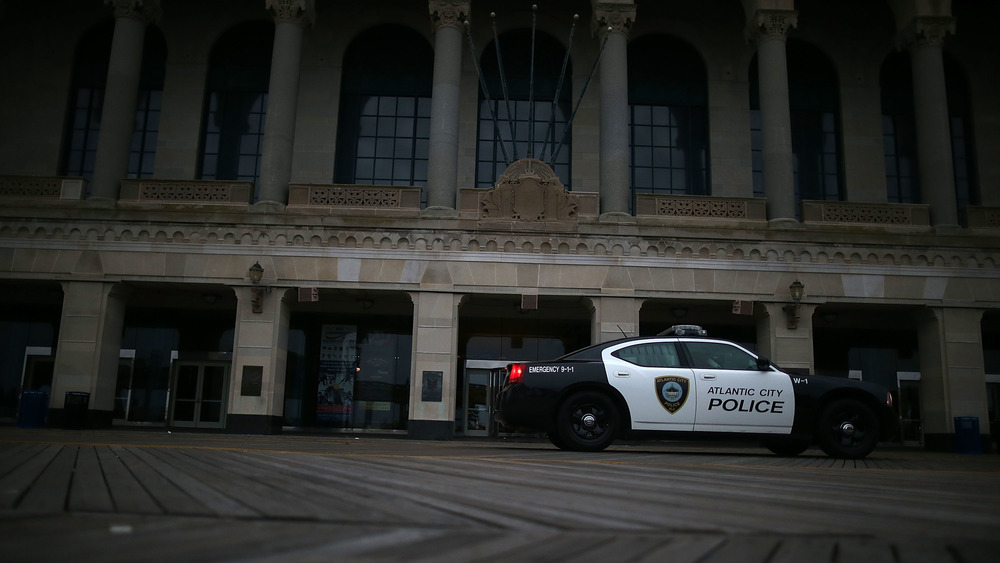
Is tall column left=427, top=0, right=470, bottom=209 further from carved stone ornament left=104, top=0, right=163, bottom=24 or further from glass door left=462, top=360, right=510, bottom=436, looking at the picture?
carved stone ornament left=104, top=0, right=163, bottom=24

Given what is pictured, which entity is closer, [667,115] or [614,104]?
[614,104]

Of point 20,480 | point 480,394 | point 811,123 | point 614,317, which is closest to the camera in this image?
point 20,480

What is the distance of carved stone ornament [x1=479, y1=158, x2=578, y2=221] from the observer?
65.8 feet

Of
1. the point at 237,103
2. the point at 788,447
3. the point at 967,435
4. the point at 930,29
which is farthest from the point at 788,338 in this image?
the point at 237,103

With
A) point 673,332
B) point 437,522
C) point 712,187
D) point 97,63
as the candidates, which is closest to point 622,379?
point 673,332

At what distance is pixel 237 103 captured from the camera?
82.5 ft

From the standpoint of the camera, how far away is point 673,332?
1185 cm

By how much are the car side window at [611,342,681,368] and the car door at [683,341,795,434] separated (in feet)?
0.79

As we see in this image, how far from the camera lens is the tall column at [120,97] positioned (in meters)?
20.5

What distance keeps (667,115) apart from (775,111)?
5.00 metres

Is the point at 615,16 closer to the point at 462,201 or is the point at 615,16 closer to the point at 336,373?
the point at 462,201

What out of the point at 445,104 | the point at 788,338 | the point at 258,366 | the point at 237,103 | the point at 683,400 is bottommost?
the point at 683,400

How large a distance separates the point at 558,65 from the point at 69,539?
24.8 meters

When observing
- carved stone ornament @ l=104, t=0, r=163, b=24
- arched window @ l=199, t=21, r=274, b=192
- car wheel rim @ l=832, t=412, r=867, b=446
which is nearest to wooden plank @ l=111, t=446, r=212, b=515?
car wheel rim @ l=832, t=412, r=867, b=446
